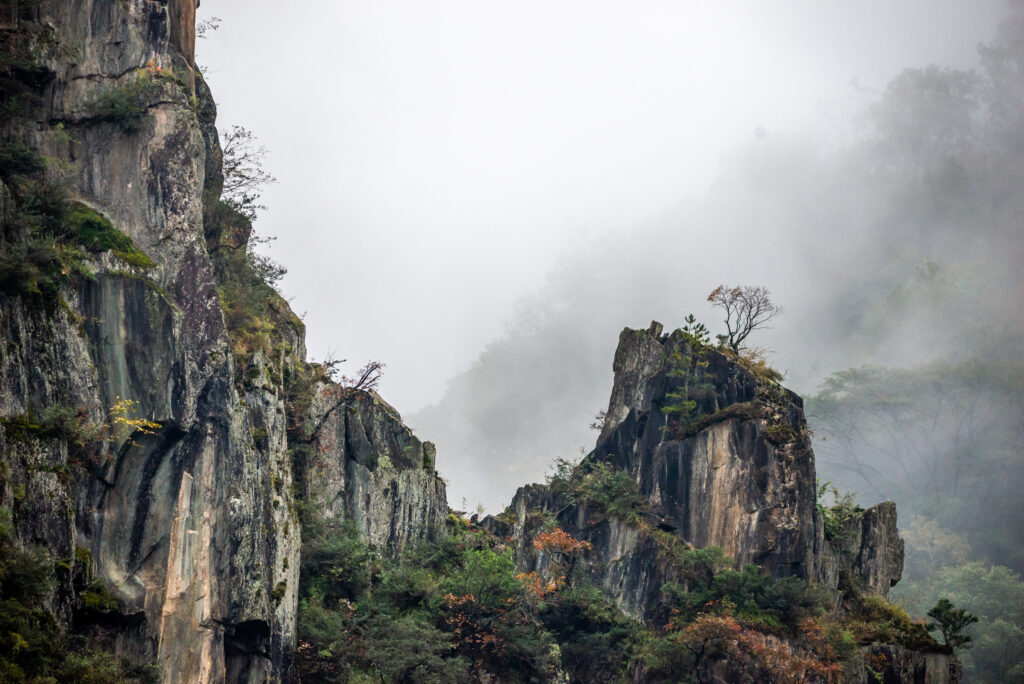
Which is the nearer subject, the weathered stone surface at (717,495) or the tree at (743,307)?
the weathered stone surface at (717,495)

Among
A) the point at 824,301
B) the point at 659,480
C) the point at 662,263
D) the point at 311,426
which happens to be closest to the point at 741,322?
the point at 659,480

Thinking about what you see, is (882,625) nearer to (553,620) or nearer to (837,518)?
(837,518)

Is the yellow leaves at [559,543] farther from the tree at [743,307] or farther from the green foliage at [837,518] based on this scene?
the tree at [743,307]

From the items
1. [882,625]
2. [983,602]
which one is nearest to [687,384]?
[882,625]

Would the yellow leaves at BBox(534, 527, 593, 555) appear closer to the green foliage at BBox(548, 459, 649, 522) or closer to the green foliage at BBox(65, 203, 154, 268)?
the green foliage at BBox(548, 459, 649, 522)

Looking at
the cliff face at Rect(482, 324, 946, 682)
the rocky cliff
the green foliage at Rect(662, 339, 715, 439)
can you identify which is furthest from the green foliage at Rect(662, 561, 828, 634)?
the green foliage at Rect(662, 339, 715, 439)

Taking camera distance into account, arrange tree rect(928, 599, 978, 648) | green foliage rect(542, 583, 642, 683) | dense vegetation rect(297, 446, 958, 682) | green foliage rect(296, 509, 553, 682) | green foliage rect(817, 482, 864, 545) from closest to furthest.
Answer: green foliage rect(296, 509, 553, 682) → dense vegetation rect(297, 446, 958, 682) → green foliage rect(542, 583, 642, 683) → tree rect(928, 599, 978, 648) → green foliage rect(817, 482, 864, 545)

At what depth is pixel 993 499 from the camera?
75312mm

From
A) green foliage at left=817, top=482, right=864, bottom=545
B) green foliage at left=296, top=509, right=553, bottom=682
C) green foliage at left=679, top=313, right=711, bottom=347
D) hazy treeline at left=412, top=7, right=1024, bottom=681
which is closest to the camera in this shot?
green foliage at left=296, top=509, right=553, bottom=682

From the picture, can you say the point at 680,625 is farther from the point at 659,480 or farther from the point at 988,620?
the point at 988,620

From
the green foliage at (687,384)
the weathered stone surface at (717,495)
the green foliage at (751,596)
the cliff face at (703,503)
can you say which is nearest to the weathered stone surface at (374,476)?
the cliff face at (703,503)

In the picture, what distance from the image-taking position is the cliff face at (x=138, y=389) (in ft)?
54.1

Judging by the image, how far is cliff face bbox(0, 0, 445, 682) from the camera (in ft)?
54.1

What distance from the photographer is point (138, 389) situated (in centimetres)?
1947
